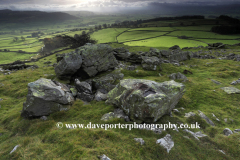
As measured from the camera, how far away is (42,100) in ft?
39.3

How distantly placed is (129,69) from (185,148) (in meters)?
20.1

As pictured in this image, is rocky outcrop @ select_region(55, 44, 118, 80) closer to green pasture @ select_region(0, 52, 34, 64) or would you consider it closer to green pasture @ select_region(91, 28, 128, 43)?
green pasture @ select_region(91, 28, 128, 43)

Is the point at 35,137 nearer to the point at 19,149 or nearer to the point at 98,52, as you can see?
the point at 19,149

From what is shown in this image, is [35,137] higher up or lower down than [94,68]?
lower down

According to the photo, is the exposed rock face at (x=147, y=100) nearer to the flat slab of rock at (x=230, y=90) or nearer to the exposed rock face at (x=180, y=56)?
the flat slab of rock at (x=230, y=90)

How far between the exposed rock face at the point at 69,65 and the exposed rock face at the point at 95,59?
3.51 feet

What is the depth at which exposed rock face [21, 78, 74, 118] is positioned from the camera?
11773mm

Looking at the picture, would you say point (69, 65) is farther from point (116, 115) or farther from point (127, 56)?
point (127, 56)

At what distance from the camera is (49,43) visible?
111 m

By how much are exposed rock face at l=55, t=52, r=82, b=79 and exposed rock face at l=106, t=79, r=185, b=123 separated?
33.0 ft

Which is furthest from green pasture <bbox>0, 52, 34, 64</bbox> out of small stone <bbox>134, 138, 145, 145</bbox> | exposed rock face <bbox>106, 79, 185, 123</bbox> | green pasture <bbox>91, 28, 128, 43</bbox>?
small stone <bbox>134, 138, 145, 145</bbox>

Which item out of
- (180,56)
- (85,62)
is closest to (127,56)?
(85,62)

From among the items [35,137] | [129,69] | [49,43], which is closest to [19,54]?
[49,43]

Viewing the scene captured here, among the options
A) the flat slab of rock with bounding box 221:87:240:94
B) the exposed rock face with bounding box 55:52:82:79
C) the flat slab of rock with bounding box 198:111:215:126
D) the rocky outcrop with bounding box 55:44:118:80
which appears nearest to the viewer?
the flat slab of rock with bounding box 198:111:215:126
